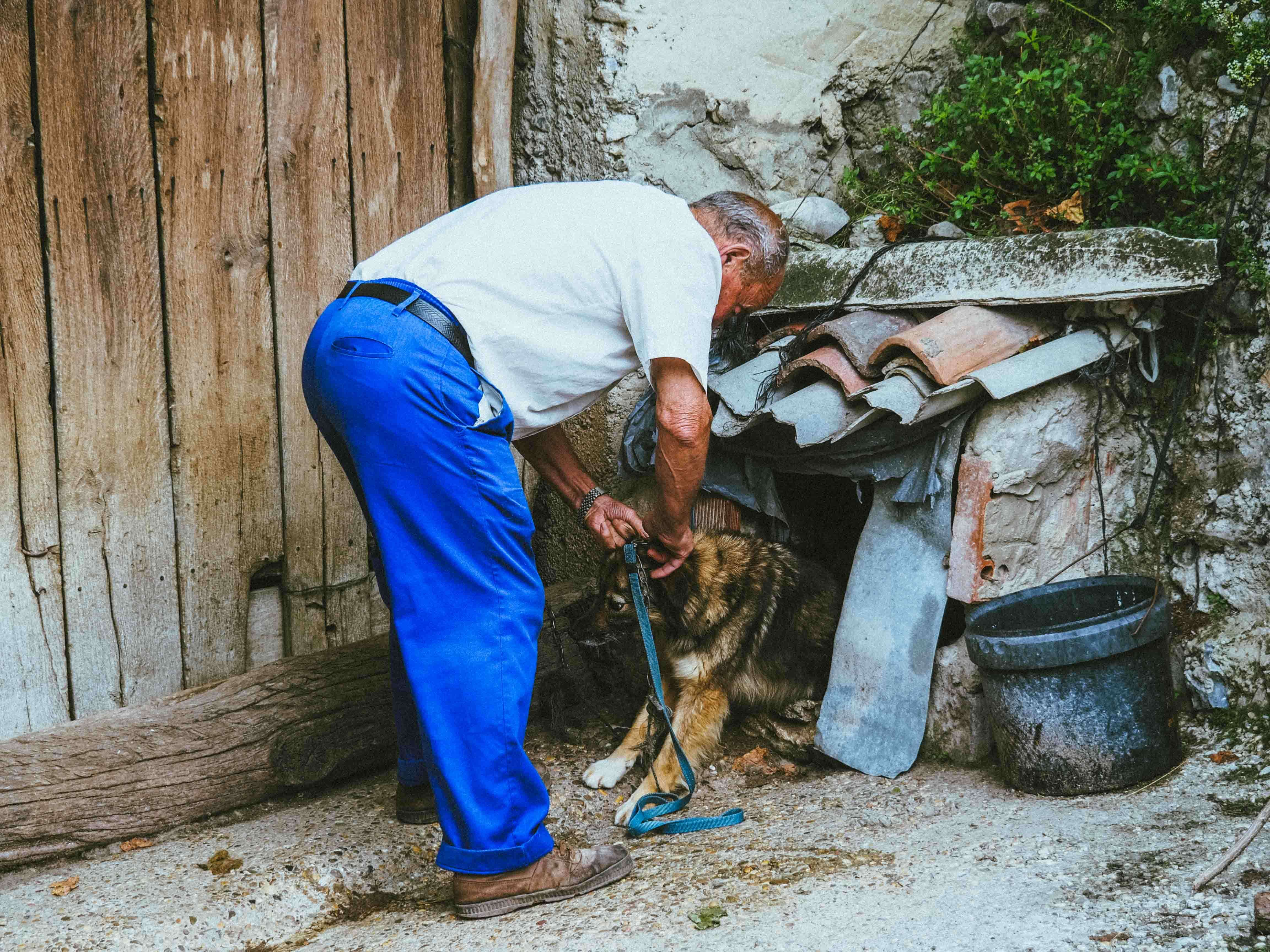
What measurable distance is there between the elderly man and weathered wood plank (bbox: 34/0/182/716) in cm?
96

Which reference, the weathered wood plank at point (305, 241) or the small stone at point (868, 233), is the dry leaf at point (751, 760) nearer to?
the weathered wood plank at point (305, 241)

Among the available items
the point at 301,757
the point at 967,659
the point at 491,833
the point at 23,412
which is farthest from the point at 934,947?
the point at 23,412

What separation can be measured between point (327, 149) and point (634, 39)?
1147mm

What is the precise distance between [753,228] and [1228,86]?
1660 millimetres

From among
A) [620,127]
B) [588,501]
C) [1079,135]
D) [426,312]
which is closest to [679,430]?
[588,501]

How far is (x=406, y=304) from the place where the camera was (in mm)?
2461

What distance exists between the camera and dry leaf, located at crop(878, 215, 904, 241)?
3951 mm

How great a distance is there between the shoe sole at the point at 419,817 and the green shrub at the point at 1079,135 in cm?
268

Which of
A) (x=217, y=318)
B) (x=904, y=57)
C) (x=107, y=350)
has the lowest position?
(x=107, y=350)

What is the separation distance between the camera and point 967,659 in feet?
10.8

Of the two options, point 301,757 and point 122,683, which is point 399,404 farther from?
point 122,683

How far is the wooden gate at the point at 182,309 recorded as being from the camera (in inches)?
119

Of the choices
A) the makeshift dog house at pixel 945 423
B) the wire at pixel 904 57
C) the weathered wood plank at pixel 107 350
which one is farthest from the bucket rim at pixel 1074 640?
the weathered wood plank at pixel 107 350

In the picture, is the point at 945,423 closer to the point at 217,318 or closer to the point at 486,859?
the point at 486,859
